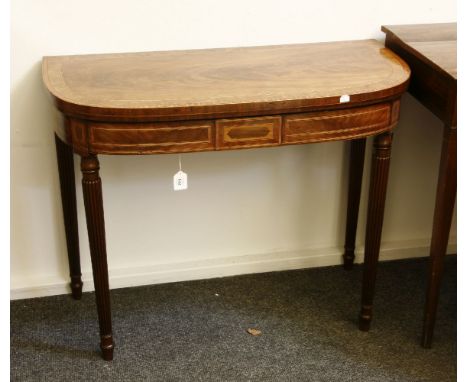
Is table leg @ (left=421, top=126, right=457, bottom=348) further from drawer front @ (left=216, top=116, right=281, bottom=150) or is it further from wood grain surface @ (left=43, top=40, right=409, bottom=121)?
drawer front @ (left=216, top=116, right=281, bottom=150)

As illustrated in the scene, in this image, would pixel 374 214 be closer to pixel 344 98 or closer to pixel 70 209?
pixel 344 98

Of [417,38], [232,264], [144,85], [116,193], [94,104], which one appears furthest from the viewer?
[232,264]

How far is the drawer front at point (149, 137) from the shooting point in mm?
1854

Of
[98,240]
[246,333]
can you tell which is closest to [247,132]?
[98,240]

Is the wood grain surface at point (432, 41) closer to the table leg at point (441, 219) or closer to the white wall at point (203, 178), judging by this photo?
the white wall at point (203, 178)

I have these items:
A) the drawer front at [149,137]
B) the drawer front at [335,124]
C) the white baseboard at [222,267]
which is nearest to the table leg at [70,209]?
the white baseboard at [222,267]

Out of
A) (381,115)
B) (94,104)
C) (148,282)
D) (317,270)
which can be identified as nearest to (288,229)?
(317,270)

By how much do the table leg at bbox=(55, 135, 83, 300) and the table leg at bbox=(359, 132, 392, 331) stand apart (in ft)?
3.11

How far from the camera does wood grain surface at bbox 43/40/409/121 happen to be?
185 centimetres

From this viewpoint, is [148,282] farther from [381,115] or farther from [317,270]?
[381,115]

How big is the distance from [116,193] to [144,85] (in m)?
0.58

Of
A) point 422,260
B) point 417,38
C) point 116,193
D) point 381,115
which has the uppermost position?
point 417,38

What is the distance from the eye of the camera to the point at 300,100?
74.5 inches

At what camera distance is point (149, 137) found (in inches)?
73.5
